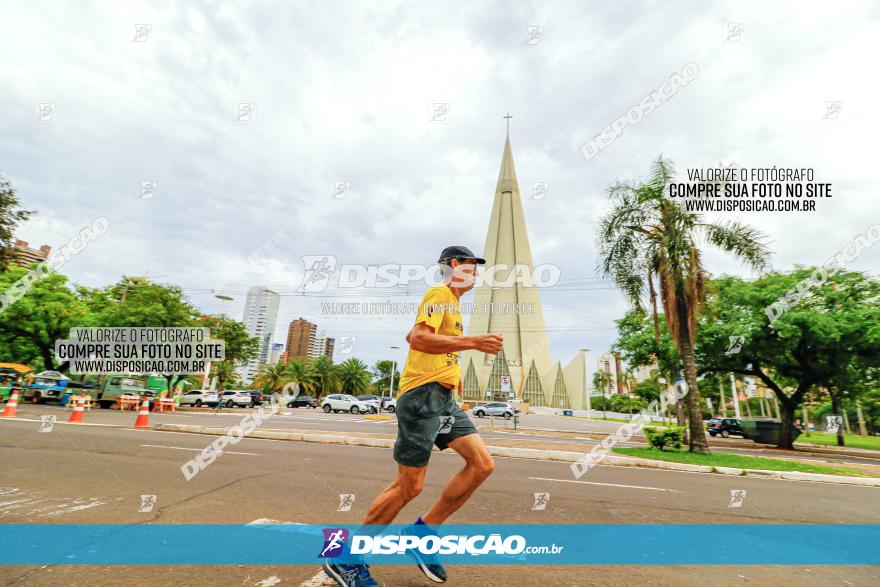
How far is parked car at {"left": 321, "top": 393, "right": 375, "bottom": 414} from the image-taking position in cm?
3111

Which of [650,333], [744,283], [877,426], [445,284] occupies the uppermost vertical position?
[744,283]

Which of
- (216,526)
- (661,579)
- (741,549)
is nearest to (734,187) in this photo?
(741,549)

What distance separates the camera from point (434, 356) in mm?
2697

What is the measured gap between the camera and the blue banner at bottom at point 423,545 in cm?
264

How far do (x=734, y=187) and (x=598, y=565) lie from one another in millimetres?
13699

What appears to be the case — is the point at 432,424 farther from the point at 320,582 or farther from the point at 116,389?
the point at 116,389

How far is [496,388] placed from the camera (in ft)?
268

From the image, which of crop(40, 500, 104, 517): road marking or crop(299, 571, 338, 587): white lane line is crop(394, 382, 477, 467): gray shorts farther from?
crop(40, 500, 104, 517): road marking

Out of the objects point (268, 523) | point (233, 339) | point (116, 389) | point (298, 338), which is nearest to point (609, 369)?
point (298, 338)

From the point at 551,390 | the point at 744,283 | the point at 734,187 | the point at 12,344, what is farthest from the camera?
the point at 551,390

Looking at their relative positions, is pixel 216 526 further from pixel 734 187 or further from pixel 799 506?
pixel 734 187

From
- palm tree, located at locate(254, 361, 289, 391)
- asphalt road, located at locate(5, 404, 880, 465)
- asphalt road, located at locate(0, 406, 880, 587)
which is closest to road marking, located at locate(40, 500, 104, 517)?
asphalt road, located at locate(0, 406, 880, 587)

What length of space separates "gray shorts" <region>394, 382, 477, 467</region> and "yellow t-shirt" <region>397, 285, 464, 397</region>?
0.18ft

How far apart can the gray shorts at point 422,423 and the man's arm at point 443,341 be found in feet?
0.88
